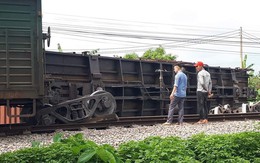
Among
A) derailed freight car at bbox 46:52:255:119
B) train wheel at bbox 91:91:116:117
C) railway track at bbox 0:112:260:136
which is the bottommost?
railway track at bbox 0:112:260:136

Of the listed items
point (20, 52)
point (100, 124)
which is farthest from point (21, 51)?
point (100, 124)

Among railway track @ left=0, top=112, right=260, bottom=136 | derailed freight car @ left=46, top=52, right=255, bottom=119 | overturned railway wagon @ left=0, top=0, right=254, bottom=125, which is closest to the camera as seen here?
overturned railway wagon @ left=0, top=0, right=254, bottom=125

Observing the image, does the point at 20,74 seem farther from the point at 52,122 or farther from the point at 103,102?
the point at 103,102

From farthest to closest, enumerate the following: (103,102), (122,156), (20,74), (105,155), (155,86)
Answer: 1. (155,86)
2. (103,102)
3. (20,74)
4. (122,156)
5. (105,155)

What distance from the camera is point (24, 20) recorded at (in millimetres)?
9516

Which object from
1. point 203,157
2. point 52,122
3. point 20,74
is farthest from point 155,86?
point 203,157

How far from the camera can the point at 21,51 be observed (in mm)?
9375

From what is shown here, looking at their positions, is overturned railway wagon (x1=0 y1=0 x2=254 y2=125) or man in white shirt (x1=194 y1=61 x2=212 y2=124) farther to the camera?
man in white shirt (x1=194 y1=61 x2=212 y2=124)

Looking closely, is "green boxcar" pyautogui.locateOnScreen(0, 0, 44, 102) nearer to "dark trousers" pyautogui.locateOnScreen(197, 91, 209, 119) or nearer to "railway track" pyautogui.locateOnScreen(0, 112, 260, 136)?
"railway track" pyautogui.locateOnScreen(0, 112, 260, 136)

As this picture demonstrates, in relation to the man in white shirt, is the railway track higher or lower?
lower

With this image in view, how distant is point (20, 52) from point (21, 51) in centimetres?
3

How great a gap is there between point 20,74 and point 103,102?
284cm

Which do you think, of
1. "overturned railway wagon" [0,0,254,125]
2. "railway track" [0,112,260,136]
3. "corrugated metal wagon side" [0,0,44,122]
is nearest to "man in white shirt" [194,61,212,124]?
"railway track" [0,112,260,136]

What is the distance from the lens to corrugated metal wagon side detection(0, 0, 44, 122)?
9148mm
